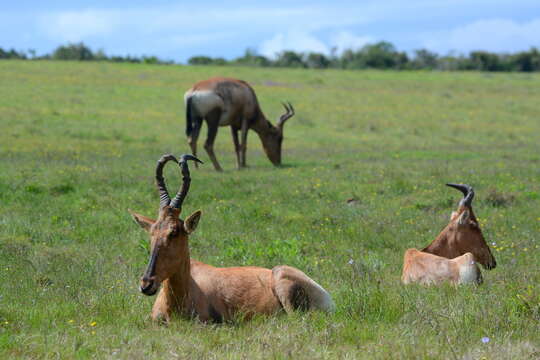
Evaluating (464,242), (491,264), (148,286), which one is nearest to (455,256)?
(464,242)

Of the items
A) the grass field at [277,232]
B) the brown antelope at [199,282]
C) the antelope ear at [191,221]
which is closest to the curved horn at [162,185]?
the brown antelope at [199,282]

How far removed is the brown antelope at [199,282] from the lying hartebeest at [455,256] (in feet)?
6.37

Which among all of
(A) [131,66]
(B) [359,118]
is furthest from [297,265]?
(A) [131,66]

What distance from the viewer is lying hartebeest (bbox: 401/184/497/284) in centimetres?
902

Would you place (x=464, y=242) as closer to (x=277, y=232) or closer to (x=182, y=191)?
(x=277, y=232)

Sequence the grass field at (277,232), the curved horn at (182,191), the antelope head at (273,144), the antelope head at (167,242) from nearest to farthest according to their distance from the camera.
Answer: the grass field at (277,232), the antelope head at (167,242), the curved horn at (182,191), the antelope head at (273,144)

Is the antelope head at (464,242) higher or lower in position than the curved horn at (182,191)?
lower

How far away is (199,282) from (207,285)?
0.09 m

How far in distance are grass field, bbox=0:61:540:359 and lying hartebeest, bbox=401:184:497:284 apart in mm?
361

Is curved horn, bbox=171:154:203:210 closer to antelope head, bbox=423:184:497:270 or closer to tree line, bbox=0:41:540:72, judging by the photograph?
antelope head, bbox=423:184:497:270

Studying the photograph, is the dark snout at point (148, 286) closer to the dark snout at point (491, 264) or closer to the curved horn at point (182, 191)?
the curved horn at point (182, 191)

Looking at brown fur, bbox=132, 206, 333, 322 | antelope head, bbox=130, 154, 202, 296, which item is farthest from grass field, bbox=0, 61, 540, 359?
antelope head, bbox=130, 154, 202, 296

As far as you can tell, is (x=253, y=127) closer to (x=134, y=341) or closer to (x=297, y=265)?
(x=297, y=265)

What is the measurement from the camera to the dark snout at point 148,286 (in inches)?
254
